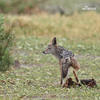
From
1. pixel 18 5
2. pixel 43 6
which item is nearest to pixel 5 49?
pixel 43 6

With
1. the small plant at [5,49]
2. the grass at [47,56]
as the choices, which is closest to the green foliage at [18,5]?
the grass at [47,56]

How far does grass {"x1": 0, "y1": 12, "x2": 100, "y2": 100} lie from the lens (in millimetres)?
9836

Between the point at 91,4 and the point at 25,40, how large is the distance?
8822 millimetres

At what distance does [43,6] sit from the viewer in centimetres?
2639

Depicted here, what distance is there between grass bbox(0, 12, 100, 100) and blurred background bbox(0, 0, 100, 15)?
1635 millimetres

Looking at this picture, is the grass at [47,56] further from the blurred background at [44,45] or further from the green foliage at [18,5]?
the green foliage at [18,5]

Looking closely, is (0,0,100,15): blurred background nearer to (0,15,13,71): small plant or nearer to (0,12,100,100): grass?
(0,12,100,100): grass

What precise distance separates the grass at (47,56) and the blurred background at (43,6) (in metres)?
1.64

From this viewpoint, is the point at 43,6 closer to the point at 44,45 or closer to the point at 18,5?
the point at 18,5

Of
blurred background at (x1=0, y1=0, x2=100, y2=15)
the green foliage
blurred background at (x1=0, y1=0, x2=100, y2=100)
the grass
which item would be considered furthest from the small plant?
the green foliage

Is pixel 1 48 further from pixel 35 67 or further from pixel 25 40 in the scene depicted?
pixel 25 40

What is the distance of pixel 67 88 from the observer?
34.3 ft

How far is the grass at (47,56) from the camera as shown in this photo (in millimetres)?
9836

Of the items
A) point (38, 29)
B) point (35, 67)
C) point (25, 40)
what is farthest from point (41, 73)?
point (38, 29)
